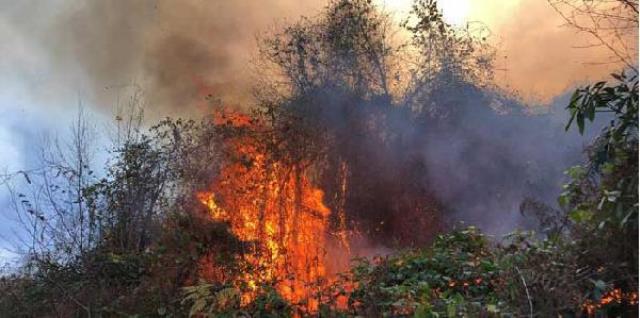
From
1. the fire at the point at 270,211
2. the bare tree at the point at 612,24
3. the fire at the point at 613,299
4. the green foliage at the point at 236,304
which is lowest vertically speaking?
the fire at the point at 613,299

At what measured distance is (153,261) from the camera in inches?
326

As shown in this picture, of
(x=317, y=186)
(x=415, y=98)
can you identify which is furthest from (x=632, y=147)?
(x=415, y=98)

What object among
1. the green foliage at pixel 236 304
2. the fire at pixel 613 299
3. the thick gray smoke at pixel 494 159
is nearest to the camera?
the fire at pixel 613 299

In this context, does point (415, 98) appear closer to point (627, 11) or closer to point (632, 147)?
point (627, 11)

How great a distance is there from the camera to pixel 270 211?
948cm

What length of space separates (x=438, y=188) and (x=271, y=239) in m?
4.54

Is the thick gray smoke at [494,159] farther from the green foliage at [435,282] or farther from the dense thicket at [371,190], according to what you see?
the green foliage at [435,282]

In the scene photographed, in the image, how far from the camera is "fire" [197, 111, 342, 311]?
8.69 m

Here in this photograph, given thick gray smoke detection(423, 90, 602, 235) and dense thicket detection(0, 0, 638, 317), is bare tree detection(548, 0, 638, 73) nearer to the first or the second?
dense thicket detection(0, 0, 638, 317)

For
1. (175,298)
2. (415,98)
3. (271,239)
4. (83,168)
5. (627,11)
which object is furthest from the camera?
(415,98)

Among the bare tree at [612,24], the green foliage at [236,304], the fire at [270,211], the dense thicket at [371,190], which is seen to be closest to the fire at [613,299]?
the dense thicket at [371,190]

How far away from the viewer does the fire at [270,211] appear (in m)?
8.69

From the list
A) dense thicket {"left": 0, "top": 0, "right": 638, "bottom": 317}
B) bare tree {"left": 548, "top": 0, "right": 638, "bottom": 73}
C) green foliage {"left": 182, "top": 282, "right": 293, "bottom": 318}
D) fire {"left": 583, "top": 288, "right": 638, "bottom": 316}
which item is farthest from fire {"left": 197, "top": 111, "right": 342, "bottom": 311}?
bare tree {"left": 548, "top": 0, "right": 638, "bottom": 73}

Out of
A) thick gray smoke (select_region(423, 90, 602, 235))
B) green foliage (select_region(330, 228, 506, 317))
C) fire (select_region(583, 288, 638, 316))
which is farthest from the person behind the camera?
thick gray smoke (select_region(423, 90, 602, 235))
